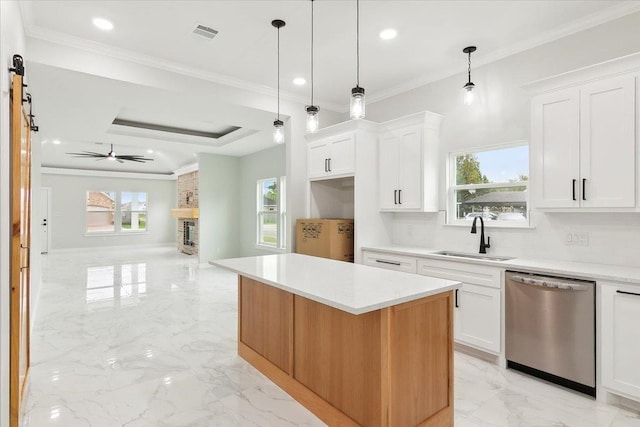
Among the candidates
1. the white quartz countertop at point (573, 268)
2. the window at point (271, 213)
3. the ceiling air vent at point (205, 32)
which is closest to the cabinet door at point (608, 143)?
the white quartz countertop at point (573, 268)

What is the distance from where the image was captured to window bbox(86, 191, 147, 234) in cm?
1200

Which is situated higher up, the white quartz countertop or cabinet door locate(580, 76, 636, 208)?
cabinet door locate(580, 76, 636, 208)

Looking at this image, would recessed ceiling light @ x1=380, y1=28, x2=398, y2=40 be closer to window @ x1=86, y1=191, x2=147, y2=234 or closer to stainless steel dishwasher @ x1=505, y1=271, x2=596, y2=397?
stainless steel dishwasher @ x1=505, y1=271, x2=596, y2=397

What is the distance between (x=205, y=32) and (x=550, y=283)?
11.7ft

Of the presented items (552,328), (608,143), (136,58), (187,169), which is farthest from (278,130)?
(187,169)

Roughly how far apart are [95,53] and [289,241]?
2.99 m

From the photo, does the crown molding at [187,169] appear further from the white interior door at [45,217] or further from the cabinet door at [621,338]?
the cabinet door at [621,338]

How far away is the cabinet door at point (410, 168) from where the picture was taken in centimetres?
397

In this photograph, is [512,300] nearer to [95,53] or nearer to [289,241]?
[289,241]

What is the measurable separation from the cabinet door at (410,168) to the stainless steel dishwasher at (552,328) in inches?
54.6

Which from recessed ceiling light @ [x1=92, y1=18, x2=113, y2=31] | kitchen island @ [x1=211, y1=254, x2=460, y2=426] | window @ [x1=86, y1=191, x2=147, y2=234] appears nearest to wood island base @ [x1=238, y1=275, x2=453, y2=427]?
kitchen island @ [x1=211, y1=254, x2=460, y2=426]

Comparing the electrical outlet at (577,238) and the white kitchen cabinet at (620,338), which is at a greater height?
the electrical outlet at (577,238)

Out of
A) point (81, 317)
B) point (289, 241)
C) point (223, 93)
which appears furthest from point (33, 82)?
point (289, 241)

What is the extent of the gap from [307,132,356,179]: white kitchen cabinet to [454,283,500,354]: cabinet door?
1891 millimetres
